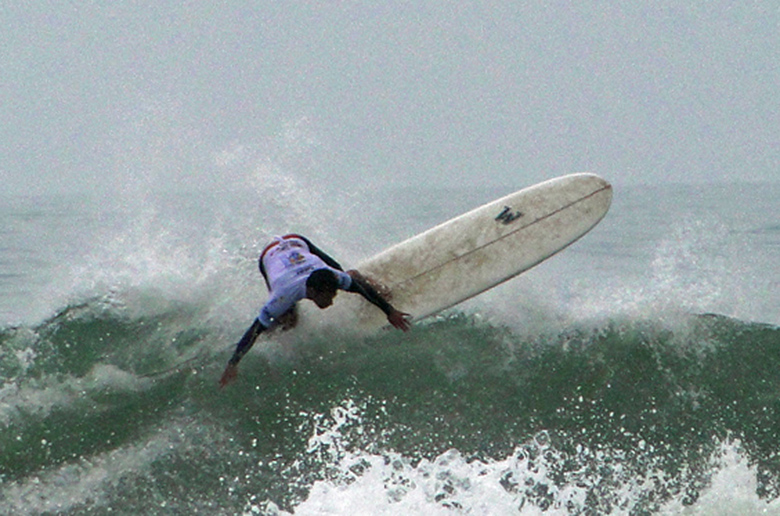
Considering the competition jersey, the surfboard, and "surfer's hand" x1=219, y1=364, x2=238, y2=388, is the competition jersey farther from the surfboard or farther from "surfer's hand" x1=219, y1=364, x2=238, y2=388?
the surfboard

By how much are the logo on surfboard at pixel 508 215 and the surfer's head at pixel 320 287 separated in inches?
79.8

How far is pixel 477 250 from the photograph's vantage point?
6.53 m

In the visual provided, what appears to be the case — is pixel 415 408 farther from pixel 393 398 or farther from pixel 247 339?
pixel 247 339

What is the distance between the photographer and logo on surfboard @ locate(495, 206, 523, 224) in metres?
6.70

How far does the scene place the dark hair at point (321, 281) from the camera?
5.32 meters

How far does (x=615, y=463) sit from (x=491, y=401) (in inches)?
41.2

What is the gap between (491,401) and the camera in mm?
5695

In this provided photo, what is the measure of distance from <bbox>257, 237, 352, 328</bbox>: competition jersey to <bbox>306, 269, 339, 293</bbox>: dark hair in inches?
A: 2.6

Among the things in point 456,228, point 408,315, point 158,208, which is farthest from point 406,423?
point 158,208

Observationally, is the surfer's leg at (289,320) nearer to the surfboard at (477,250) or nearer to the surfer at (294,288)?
the surfboard at (477,250)

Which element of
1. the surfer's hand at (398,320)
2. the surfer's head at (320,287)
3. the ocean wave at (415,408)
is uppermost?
the surfer's head at (320,287)

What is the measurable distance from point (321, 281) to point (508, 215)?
2.17 meters

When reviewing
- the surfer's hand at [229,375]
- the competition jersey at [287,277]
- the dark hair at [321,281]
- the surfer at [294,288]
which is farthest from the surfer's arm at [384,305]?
the surfer's hand at [229,375]

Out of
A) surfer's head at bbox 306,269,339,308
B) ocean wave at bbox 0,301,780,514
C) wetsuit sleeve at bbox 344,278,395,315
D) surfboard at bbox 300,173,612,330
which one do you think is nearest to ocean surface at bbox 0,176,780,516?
ocean wave at bbox 0,301,780,514
